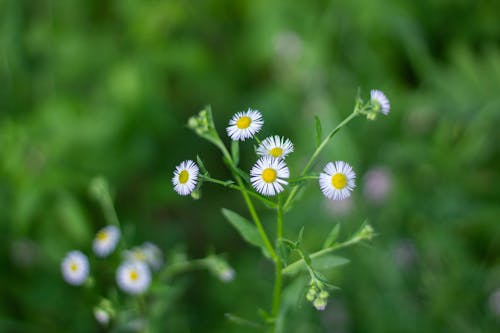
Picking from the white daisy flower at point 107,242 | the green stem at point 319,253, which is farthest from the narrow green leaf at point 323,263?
the white daisy flower at point 107,242

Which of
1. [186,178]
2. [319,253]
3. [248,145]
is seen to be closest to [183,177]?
[186,178]

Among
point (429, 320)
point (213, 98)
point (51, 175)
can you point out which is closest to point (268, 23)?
point (213, 98)

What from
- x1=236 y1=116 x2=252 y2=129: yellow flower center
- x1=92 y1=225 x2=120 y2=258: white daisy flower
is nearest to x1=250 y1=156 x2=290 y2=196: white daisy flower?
x1=236 y1=116 x2=252 y2=129: yellow flower center

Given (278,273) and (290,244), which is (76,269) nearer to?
(278,273)

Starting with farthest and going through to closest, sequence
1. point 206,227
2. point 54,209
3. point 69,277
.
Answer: point 206,227 < point 54,209 < point 69,277

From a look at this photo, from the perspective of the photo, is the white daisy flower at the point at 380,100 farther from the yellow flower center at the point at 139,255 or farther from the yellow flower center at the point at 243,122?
the yellow flower center at the point at 139,255

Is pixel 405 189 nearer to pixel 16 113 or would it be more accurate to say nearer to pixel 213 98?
pixel 213 98
